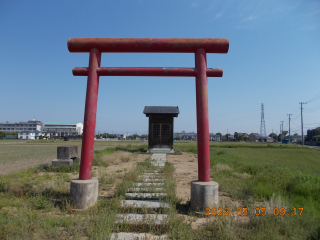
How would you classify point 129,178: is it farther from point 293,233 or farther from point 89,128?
point 293,233

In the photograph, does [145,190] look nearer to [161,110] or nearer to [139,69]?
[139,69]

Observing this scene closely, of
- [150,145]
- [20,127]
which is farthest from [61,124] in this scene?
[150,145]

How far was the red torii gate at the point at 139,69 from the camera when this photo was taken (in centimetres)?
493

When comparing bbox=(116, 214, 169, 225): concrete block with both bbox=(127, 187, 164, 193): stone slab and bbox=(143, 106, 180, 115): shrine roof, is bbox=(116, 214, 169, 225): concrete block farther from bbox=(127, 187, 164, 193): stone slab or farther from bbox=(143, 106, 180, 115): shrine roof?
bbox=(143, 106, 180, 115): shrine roof

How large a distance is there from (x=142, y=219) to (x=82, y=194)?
150 centimetres

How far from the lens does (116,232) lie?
3508 mm

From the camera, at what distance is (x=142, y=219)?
12.5ft

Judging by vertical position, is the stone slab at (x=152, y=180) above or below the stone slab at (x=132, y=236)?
above

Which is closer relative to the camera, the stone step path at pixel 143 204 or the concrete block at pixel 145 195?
the stone step path at pixel 143 204

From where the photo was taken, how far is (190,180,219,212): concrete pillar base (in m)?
4.34
